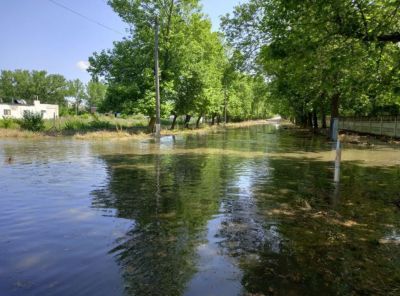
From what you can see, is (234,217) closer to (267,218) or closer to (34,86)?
(267,218)

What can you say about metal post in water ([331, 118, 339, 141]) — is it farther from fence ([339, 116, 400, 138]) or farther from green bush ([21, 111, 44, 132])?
green bush ([21, 111, 44, 132])

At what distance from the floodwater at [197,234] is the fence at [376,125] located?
23.0m

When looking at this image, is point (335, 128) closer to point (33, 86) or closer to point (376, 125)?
point (376, 125)

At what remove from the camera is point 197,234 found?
6.81 meters

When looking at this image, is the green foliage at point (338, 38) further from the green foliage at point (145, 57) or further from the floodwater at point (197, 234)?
the green foliage at point (145, 57)

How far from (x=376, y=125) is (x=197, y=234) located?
37512 mm

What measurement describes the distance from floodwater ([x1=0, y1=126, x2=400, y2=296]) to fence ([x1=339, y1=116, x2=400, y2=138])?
75.5 feet

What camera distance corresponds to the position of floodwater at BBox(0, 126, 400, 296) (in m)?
4.85

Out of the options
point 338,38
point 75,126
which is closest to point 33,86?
point 75,126

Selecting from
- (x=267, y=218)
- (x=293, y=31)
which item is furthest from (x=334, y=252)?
(x=293, y=31)

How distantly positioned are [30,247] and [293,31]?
9192mm

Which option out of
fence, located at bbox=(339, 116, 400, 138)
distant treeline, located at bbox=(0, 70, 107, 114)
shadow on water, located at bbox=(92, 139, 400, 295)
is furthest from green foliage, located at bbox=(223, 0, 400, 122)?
distant treeline, located at bbox=(0, 70, 107, 114)

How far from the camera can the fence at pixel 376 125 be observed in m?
33.7

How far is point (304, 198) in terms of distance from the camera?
10109 mm
